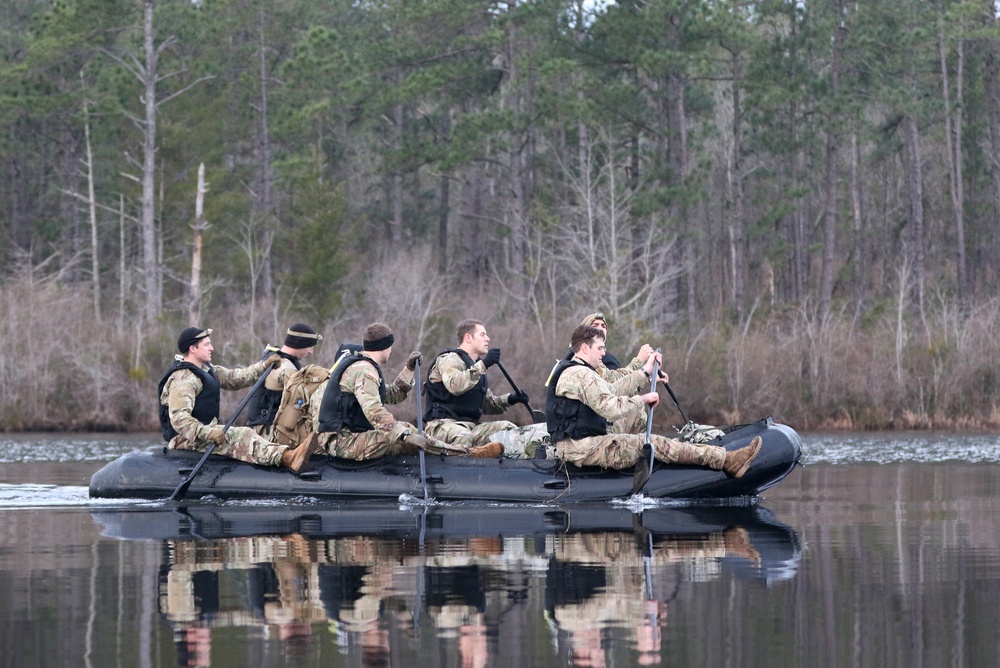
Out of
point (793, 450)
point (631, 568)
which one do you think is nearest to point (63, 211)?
point (793, 450)

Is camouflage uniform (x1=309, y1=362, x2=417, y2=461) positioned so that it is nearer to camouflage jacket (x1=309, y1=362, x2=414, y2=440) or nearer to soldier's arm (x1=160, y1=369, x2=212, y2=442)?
camouflage jacket (x1=309, y1=362, x2=414, y2=440)

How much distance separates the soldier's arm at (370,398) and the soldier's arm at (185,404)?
1399mm

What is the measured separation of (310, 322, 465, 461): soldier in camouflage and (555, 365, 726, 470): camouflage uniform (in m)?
1.21

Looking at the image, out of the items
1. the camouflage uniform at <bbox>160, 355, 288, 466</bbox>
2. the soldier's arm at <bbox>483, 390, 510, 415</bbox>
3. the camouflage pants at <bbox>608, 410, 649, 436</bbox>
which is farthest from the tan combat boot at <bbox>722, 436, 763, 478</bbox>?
the camouflage uniform at <bbox>160, 355, 288, 466</bbox>

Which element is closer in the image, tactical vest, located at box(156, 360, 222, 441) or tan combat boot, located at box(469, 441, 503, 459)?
tan combat boot, located at box(469, 441, 503, 459)

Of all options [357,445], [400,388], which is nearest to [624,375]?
[400,388]

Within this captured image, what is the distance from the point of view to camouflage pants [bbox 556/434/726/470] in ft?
45.8

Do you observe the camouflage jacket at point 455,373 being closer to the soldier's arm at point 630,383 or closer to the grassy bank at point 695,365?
the soldier's arm at point 630,383

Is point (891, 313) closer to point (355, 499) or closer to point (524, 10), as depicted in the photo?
point (524, 10)

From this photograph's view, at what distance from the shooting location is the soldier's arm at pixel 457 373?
14.4 m

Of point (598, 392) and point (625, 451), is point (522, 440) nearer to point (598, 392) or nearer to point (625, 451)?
point (625, 451)

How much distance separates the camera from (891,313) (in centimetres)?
3538

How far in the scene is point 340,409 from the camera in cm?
1440

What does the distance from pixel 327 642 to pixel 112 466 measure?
799cm
